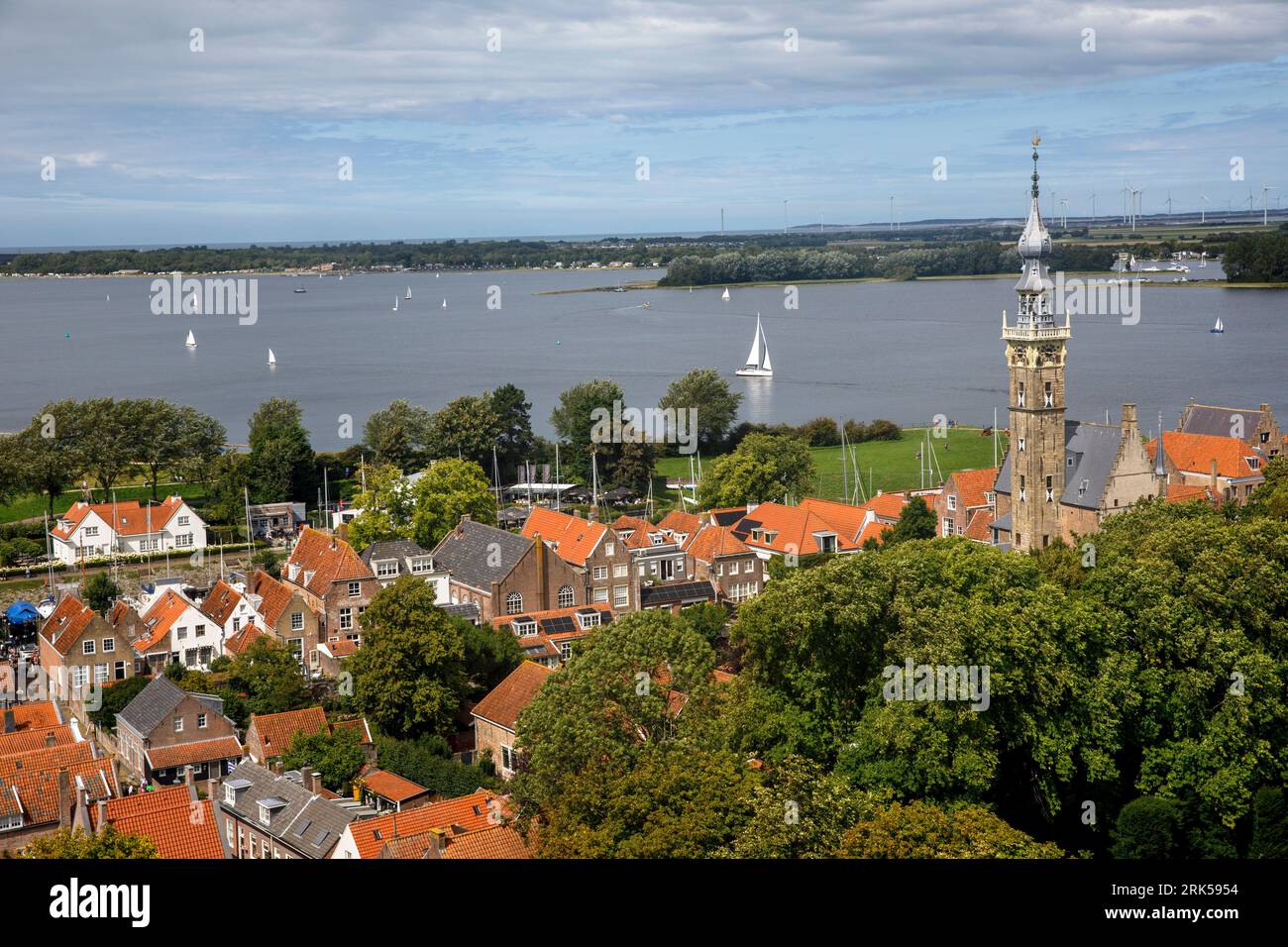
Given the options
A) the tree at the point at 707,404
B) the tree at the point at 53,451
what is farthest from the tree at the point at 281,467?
the tree at the point at 707,404

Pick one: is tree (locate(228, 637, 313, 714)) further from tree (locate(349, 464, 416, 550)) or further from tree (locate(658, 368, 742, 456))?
tree (locate(658, 368, 742, 456))

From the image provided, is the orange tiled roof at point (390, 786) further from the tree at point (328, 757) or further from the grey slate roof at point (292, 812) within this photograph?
the grey slate roof at point (292, 812)

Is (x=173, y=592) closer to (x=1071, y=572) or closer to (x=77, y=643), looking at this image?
(x=77, y=643)

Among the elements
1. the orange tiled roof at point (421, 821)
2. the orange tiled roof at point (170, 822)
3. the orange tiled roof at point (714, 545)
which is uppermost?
the orange tiled roof at point (714, 545)

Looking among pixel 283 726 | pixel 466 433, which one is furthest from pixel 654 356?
pixel 283 726

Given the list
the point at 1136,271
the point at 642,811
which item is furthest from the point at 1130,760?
the point at 1136,271

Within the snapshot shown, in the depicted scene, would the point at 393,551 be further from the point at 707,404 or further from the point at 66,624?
the point at 707,404

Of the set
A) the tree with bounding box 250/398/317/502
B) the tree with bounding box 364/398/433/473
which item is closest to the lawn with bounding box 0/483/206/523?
the tree with bounding box 250/398/317/502
